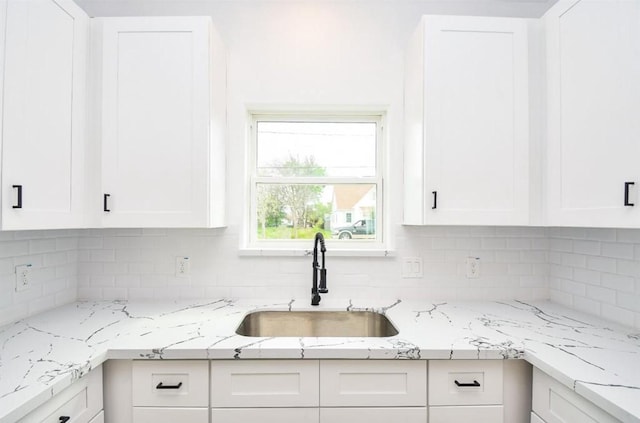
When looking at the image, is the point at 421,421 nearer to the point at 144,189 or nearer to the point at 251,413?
the point at 251,413

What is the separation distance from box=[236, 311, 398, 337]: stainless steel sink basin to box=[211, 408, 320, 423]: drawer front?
0.53m

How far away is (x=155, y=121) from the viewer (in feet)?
5.29

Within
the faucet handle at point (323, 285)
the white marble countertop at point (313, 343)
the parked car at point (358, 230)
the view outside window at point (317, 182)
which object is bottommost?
the white marble countertop at point (313, 343)

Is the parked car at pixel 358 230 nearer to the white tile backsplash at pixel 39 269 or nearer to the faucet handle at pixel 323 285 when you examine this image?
the faucet handle at pixel 323 285

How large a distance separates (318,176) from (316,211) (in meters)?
0.22

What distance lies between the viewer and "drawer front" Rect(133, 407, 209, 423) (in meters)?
1.27

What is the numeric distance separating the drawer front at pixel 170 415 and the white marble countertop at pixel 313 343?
0.21 meters

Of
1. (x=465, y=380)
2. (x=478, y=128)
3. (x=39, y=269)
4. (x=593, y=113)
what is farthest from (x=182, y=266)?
(x=593, y=113)

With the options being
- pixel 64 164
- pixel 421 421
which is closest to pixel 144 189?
pixel 64 164

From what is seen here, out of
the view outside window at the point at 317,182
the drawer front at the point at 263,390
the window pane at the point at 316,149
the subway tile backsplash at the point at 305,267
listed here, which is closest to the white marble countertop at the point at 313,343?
the drawer front at the point at 263,390

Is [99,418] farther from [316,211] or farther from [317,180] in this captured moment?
[317,180]

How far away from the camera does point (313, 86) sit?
1980 millimetres

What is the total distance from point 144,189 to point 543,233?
218 cm

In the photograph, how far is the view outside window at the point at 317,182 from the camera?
6.94ft
